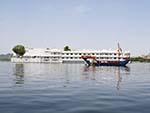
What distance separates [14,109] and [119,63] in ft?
448

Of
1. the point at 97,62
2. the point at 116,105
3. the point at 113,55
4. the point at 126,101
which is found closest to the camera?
the point at 116,105

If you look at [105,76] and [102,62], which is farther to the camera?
[102,62]

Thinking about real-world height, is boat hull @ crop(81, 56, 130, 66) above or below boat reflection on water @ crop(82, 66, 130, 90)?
above

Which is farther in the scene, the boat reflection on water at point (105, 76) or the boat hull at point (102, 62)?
the boat hull at point (102, 62)

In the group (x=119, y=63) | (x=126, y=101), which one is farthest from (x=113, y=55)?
(x=126, y=101)

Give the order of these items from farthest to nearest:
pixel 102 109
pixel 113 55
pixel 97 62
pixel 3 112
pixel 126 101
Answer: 1. pixel 113 55
2. pixel 97 62
3. pixel 126 101
4. pixel 102 109
5. pixel 3 112

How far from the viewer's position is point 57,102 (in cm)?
2000

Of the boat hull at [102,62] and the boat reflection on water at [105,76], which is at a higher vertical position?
the boat hull at [102,62]

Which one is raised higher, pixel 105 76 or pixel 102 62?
pixel 102 62

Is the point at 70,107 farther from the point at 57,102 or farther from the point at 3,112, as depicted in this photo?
the point at 3,112

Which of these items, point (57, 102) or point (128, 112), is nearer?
point (128, 112)

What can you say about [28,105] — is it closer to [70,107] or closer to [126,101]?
[70,107]

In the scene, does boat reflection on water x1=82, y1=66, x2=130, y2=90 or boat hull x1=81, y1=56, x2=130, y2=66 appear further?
boat hull x1=81, y1=56, x2=130, y2=66

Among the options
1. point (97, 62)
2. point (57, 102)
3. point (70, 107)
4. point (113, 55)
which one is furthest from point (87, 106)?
point (113, 55)
